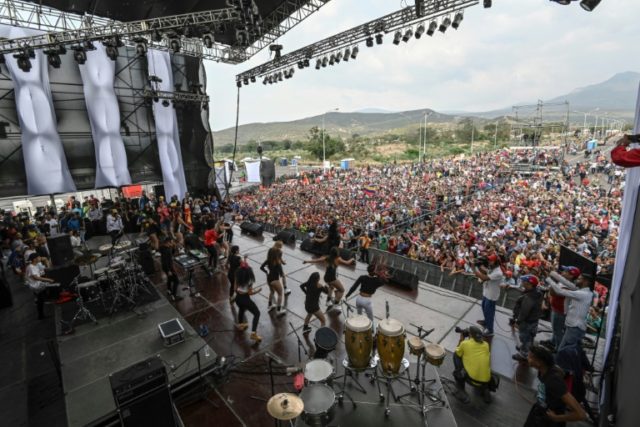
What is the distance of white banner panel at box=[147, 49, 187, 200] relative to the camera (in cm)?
1564

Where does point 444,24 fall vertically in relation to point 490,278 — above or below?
above

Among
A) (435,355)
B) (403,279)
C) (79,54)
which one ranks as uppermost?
(79,54)

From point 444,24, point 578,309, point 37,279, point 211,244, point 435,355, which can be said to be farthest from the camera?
point 444,24

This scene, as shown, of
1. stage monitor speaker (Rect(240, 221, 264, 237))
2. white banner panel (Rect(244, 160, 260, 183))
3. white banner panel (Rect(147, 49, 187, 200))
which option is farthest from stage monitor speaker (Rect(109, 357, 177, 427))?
white banner panel (Rect(244, 160, 260, 183))

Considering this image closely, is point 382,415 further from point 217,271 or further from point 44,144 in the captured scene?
point 44,144

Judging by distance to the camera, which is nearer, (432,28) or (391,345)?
(391,345)

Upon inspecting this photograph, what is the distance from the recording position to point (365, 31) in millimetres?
10211

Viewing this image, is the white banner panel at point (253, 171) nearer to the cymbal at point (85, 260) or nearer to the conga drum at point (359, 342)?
the cymbal at point (85, 260)

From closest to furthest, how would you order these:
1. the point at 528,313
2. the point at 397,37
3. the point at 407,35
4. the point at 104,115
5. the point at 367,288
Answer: the point at 528,313 → the point at 367,288 → the point at 407,35 → the point at 397,37 → the point at 104,115

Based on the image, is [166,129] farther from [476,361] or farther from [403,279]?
[476,361]

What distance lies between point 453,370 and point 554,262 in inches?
289

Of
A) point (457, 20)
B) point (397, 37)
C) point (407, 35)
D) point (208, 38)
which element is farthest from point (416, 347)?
point (208, 38)

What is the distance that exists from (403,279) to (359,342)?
3891 millimetres

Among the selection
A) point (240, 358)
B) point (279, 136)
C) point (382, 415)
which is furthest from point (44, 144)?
point (279, 136)
